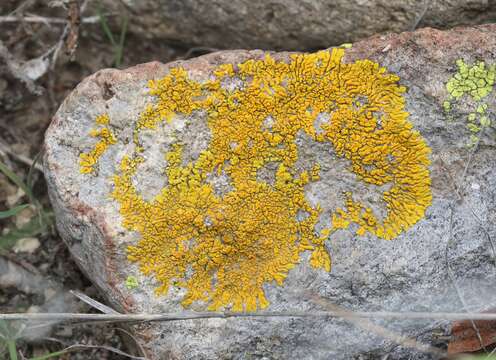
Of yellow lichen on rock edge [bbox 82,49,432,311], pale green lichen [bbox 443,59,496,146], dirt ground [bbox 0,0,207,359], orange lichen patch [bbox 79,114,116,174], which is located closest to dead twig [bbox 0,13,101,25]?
dirt ground [bbox 0,0,207,359]

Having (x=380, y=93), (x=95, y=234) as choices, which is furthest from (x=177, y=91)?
(x=380, y=93)

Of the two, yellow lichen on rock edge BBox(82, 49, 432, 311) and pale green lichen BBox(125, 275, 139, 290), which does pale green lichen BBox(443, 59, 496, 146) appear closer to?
yellow lichen on rock edge BBox(82, 49, 432, 311)

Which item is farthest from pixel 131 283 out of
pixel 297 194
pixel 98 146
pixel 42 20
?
pixel 42 20

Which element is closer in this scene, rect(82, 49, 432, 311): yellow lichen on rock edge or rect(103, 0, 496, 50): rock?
rect(82, 49, 432, 311): yellow lichen on rock edge

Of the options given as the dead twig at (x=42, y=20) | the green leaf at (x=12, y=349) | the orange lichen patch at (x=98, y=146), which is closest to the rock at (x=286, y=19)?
the dead twig at (x=42, y=20)

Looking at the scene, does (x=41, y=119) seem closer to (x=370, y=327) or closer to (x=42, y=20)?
(x=42, y=20)

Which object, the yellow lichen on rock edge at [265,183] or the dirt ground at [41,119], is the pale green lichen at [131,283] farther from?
the dirt ground at [41,119]

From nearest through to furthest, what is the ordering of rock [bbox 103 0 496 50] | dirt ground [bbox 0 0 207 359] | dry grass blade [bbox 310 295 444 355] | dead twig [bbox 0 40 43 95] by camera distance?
dry grass blade [bbox 310 295 444 355] < rock [bbox 103 0 496 50] < dirt ground [bbox 0 0 207 359] < dead twig [bbox 0 40 43 95]
